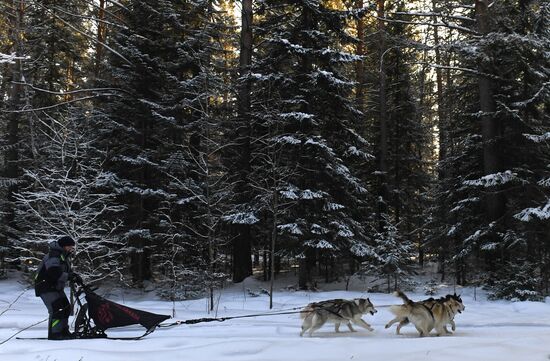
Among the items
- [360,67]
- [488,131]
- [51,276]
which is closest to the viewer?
[51,276]

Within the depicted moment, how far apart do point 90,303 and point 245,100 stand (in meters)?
12.5

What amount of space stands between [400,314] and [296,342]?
226 cm

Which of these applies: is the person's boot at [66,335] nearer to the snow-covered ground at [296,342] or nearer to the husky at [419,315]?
the snow-covered ground at [296,342]

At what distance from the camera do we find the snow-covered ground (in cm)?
666

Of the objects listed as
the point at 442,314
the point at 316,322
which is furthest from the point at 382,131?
the point at 316,322

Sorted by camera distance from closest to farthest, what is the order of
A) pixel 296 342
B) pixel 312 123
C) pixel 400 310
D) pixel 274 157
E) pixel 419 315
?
pixel 296 342 → pixel 419 315 → pixel 400 310 → pixel 274 157 → pixel 312 123

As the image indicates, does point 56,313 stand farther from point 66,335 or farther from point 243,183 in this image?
point 243,183

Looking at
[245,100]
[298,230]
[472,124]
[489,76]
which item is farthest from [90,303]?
[472,124]

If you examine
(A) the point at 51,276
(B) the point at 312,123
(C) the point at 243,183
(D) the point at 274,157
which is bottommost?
(A) the point at 51,276

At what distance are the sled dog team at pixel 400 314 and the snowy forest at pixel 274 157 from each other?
515 cm

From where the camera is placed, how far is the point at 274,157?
14.1m

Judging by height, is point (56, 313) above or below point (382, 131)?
below

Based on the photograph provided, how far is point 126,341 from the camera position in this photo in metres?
7.84

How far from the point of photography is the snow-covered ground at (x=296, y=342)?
21.9ft
